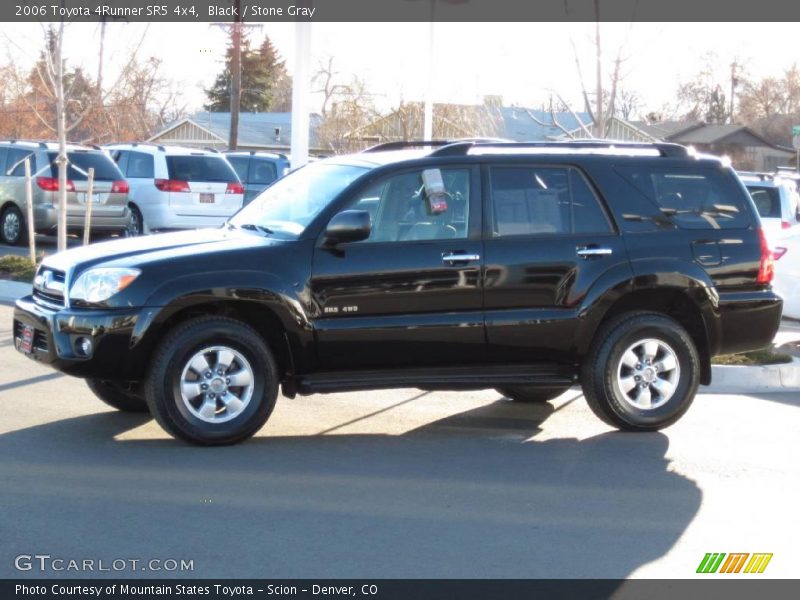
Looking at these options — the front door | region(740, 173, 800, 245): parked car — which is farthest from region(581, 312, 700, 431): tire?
region(740, 173, 800, 245): parked car

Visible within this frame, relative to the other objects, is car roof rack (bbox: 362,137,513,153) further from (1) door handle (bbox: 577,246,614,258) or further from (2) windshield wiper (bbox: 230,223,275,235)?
(2) windshield wiper (bbox: 230,223,275,235)

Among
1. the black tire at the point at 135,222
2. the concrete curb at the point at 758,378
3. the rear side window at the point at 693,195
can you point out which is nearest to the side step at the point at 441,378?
the rear side window at the point at 693,195

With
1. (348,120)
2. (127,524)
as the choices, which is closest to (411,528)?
(127,524)

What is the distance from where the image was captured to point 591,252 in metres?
8.34

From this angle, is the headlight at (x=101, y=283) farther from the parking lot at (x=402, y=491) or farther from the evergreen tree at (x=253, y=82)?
the evergreen tree at (x=253, y=82)

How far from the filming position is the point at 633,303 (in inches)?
340

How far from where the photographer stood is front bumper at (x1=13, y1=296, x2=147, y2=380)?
24.4 feet

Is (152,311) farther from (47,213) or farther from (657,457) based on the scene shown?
(47,213)

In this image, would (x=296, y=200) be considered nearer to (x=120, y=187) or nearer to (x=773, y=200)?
(x=120, y=187)

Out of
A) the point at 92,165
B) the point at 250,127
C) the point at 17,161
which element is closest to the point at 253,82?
the point at 250,127

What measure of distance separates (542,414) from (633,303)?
1220mm

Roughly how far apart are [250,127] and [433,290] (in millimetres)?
55852

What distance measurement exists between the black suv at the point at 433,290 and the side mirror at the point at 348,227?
1 cm

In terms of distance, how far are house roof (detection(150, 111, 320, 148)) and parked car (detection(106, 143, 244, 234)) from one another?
3565 cm
